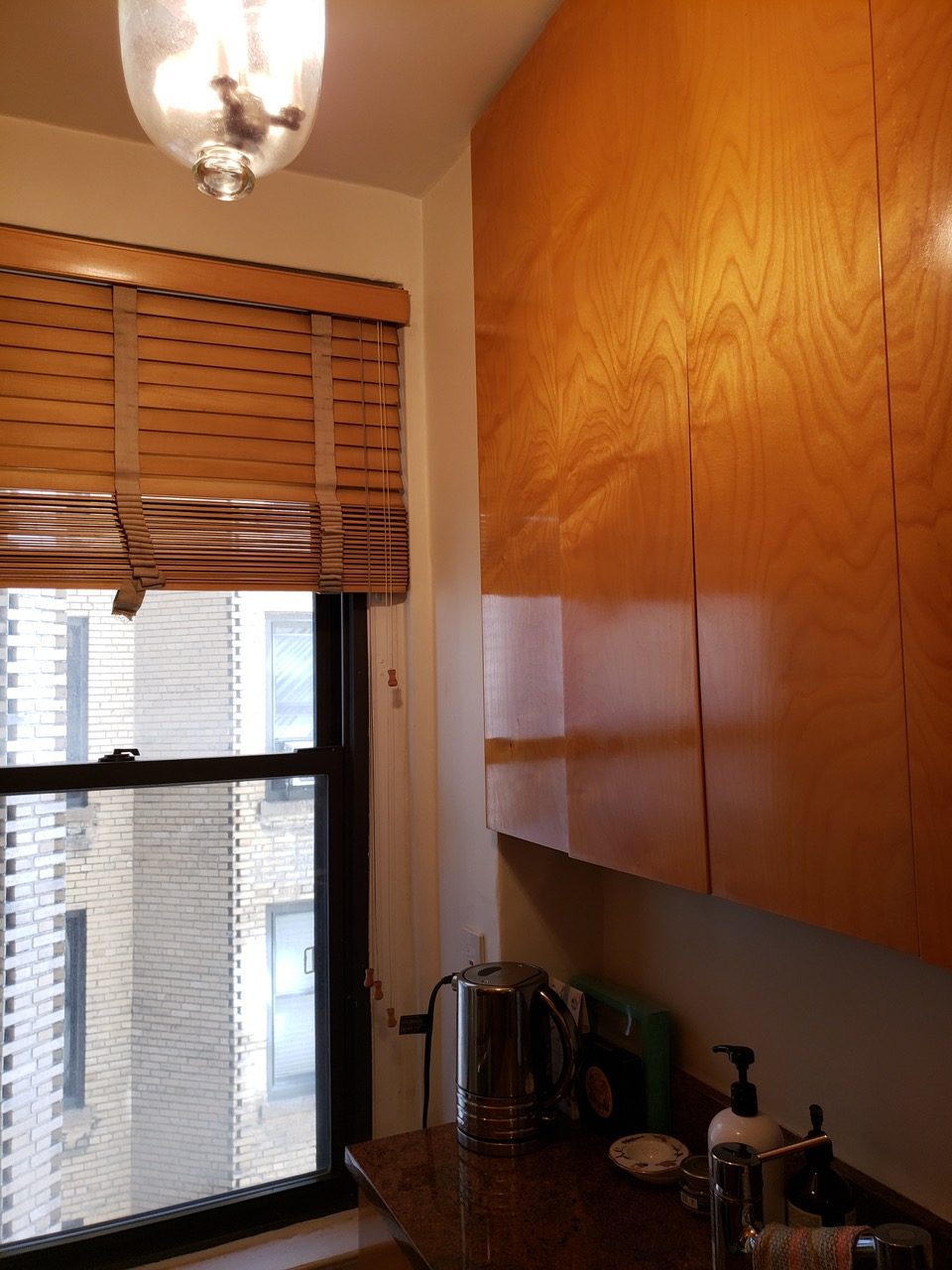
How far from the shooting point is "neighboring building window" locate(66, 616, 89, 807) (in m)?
1.74

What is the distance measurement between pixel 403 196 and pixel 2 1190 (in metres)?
2.02

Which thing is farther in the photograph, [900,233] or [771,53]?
[771,53]

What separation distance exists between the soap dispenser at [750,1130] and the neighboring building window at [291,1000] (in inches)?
36.8

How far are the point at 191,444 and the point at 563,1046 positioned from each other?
1.23 metres

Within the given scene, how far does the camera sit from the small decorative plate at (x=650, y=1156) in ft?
4.23

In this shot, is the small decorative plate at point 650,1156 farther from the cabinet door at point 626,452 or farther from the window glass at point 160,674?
the window glass at point 160,674

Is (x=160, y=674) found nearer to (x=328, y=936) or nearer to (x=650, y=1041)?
(x=328, y=936)

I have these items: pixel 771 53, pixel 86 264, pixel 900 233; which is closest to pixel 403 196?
pixel 86 264

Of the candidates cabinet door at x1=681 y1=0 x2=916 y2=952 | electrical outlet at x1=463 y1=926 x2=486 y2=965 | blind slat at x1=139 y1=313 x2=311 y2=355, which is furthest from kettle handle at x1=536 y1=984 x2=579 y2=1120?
blind slat at x1=139 y1=313 x2=311 y2=355

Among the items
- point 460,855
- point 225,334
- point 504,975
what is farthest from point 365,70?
point 504,975

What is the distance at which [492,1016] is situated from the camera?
4.71 feet

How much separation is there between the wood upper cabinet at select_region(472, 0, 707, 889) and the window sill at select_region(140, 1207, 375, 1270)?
842 mm

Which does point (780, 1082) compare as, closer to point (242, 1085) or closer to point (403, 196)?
point (242, 1085)

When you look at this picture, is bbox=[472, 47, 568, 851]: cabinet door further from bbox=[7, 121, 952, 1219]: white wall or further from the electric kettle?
the electric kettle
